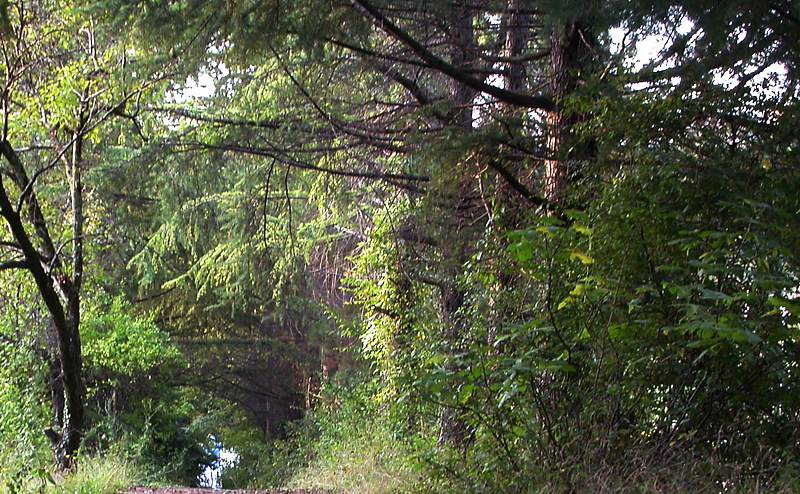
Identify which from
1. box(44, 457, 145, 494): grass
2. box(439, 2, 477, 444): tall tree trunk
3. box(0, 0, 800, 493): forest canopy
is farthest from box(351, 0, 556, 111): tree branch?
box(44, 457, 145, 494): grass

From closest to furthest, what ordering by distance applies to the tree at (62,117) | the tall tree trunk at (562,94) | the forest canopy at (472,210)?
the forest canopy at (472,210)
the tall tree trunk at (562,94)
the tree at (62,117)

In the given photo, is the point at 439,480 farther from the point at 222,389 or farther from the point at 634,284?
the point at 222,389

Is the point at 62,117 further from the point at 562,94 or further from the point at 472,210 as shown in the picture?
the point at 562,94

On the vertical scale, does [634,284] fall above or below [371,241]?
below

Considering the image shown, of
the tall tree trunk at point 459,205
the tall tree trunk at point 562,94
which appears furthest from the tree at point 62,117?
the tall tree trunk at point 562,94

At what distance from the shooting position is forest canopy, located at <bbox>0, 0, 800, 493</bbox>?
205 inches

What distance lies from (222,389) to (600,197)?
19.1 m

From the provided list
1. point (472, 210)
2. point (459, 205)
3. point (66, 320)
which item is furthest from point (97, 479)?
point (472, 210)

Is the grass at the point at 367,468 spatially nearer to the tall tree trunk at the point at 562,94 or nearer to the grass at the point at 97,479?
the grass at the point at 97,479

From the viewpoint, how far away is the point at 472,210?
9.67m

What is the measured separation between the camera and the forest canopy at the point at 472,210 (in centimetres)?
522

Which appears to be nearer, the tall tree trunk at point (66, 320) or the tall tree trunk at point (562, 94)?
the tall tree trunk at point (562, 94)

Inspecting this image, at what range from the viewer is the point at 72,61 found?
10672 mm

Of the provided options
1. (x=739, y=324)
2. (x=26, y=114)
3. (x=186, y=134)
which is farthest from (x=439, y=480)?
(x=26, y=114)
